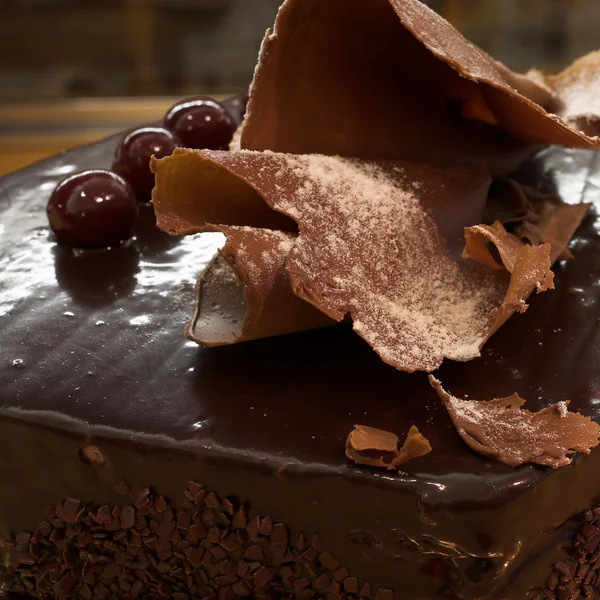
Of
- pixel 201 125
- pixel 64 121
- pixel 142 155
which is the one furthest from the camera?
pixel 64 121

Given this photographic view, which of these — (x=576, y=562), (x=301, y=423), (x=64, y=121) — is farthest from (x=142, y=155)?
(x=64, y=121)

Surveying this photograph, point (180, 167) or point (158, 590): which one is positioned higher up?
point (180, 167)

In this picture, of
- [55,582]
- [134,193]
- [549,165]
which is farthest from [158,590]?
[549,165]

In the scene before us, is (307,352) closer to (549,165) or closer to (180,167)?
(180,167)

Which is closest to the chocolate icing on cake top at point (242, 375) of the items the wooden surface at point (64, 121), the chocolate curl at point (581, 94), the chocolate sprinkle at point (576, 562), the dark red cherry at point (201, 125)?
the chocolate sprinkle at point (576, 562)

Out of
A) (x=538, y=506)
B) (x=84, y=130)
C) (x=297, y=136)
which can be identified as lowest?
(x=84, y=130)

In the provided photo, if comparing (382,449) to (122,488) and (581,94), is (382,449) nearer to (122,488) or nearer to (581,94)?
(122,488)

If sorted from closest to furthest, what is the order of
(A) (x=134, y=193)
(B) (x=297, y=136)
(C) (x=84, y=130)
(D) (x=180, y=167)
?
1. (D) (x=180, y=167)
2. (B) (x=297, y=136)
3. (A) (x=134, y=193)
4. (C) (x=84, y=130)

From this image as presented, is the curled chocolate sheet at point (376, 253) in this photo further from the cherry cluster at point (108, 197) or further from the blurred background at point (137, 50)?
the blurred background at point (137, 50)
